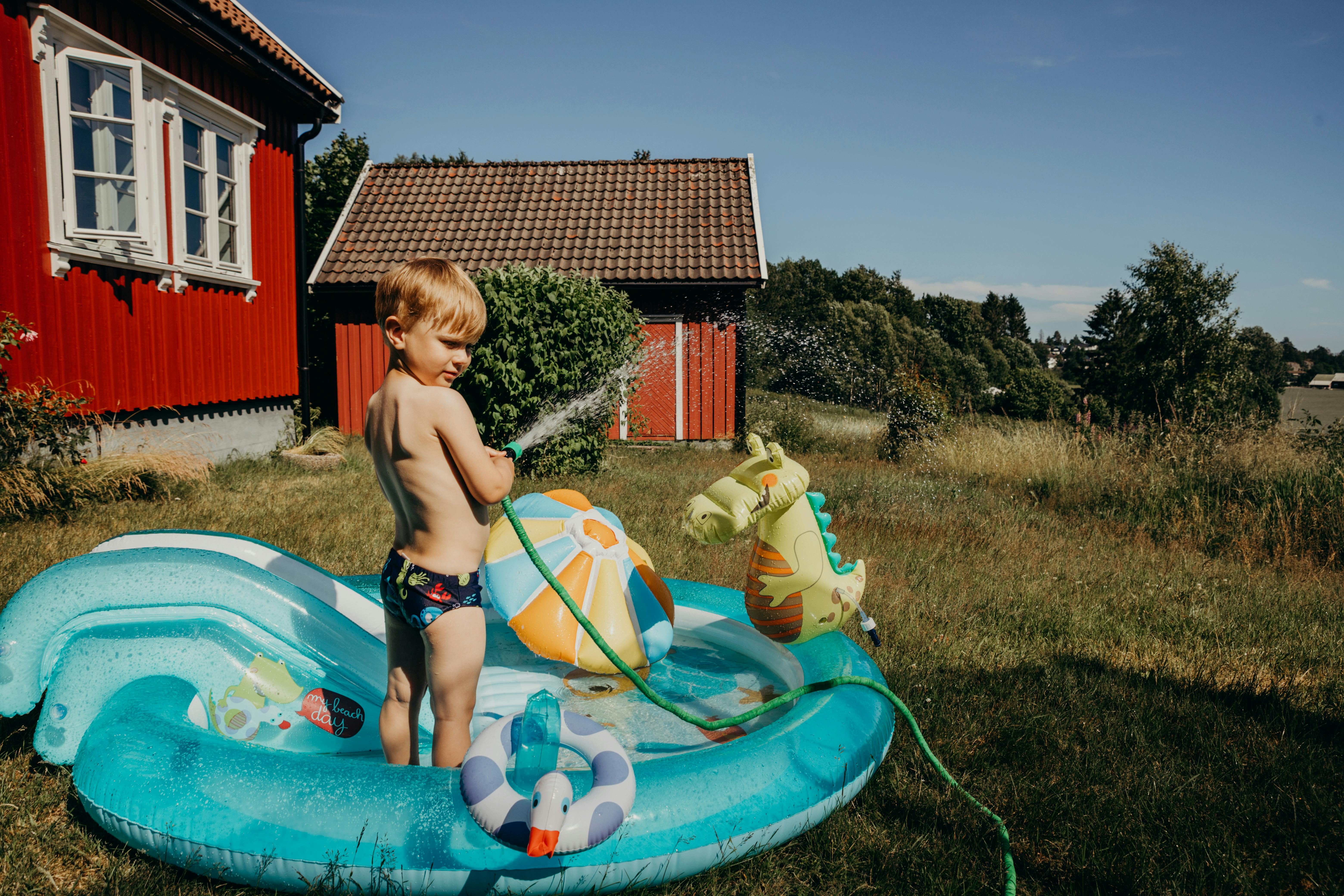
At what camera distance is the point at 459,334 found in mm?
2207

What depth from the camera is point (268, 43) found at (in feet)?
28.1

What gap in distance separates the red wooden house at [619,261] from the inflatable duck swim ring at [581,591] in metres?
8.15

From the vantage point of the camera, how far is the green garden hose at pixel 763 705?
2.05m

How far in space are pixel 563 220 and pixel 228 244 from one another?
5655mm

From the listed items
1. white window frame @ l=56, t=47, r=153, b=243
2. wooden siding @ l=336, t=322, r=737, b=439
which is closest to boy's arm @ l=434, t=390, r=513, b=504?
white window frame @ l=56, t=47, r=153, b=243

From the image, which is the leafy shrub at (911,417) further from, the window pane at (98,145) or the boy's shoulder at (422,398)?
the boy's shoulder at (422,398)

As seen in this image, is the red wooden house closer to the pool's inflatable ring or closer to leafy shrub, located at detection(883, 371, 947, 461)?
leafy shrub, located at detection(883, 371, 947, 461)

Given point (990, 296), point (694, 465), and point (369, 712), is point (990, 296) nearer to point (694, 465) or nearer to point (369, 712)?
point (694, 465)

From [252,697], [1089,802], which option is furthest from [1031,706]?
[252,697]

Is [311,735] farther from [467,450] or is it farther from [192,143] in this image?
[192,143]

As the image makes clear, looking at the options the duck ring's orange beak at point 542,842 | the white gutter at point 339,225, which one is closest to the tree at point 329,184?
the white gutter at point 339,225

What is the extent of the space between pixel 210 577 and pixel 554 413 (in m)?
5.58

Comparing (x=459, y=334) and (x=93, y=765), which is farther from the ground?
(x=459, y=334)

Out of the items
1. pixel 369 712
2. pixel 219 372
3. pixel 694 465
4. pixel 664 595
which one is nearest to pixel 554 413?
pixel 694 465
